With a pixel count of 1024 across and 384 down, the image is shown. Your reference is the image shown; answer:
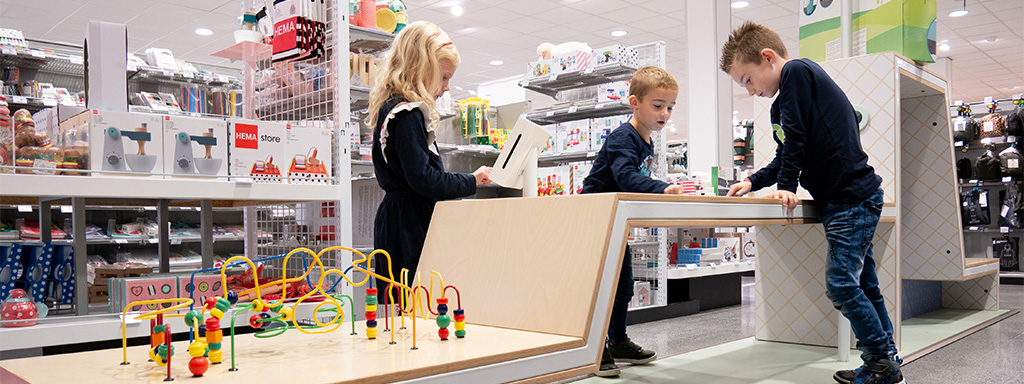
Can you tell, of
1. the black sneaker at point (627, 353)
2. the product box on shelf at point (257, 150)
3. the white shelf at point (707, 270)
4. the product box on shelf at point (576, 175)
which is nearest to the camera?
the product box on shelf at point (257, 150)

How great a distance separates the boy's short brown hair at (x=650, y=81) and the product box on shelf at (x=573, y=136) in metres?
2.76

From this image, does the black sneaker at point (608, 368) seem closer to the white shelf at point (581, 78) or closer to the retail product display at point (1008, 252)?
the white shelf at point (581, 78)

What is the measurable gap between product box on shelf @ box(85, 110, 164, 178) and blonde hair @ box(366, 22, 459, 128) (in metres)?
0.58

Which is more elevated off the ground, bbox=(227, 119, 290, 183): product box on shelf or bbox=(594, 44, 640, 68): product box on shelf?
bbox=(594, 44, 640, 68): product box on shelf

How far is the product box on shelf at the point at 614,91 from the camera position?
5238 millimetres

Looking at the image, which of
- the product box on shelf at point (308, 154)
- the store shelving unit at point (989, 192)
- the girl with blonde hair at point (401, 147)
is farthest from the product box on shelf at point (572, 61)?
the store shelving unit at point (989, 192)

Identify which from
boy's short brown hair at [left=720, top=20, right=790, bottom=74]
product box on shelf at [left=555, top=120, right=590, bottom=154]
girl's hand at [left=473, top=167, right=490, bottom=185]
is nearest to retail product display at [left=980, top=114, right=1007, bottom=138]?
product box on shelf at [left=555, top=120, right=590, bottom=154]

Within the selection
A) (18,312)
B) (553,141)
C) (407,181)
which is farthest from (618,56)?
(18,312)

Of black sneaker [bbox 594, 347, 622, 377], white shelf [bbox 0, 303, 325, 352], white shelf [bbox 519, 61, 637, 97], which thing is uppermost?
white shelf [bbox 519, 61, 637, 97]

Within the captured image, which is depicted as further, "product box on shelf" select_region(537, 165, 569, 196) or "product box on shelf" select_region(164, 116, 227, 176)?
"product box on shelf" select_region(537, 165, 569, 196)

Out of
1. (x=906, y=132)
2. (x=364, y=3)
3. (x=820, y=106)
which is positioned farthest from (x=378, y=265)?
(x=906, y=132)

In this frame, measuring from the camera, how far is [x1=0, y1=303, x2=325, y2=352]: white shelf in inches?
58.2

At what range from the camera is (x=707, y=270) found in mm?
5281

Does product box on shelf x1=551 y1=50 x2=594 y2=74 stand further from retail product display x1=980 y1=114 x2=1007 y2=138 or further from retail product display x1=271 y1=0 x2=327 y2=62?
retail product display x1=980 y1=114 x2=1007 y2=138
